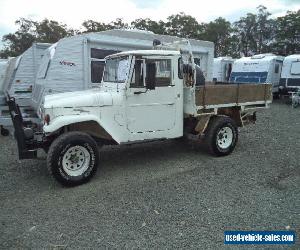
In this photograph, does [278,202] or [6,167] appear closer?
[278,202]

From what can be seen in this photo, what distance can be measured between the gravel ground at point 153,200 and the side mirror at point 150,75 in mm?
1701

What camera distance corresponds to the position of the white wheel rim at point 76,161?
19.0 feet

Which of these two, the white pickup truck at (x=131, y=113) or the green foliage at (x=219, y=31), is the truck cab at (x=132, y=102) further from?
the green foliage at (x=219, y=31)

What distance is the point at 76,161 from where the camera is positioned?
591 cm

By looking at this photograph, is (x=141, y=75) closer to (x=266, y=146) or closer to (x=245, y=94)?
(x=245, y=94)

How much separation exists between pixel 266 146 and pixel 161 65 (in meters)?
3.71

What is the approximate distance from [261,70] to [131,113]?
52.5ft

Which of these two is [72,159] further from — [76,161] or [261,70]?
[261,70]

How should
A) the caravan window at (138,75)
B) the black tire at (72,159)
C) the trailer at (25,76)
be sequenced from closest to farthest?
the black tire at (72,159)
the caravan window at (138,75)
the trailer at (25,76)

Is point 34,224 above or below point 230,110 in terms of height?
below

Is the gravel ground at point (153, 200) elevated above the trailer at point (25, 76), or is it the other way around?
the trailer at point (25, 76)

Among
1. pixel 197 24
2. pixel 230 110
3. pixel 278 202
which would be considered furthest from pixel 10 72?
pixel 197 24

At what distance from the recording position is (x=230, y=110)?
806cm

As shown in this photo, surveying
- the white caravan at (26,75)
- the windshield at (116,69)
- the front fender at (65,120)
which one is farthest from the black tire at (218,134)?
the white caravan at (26,75)
